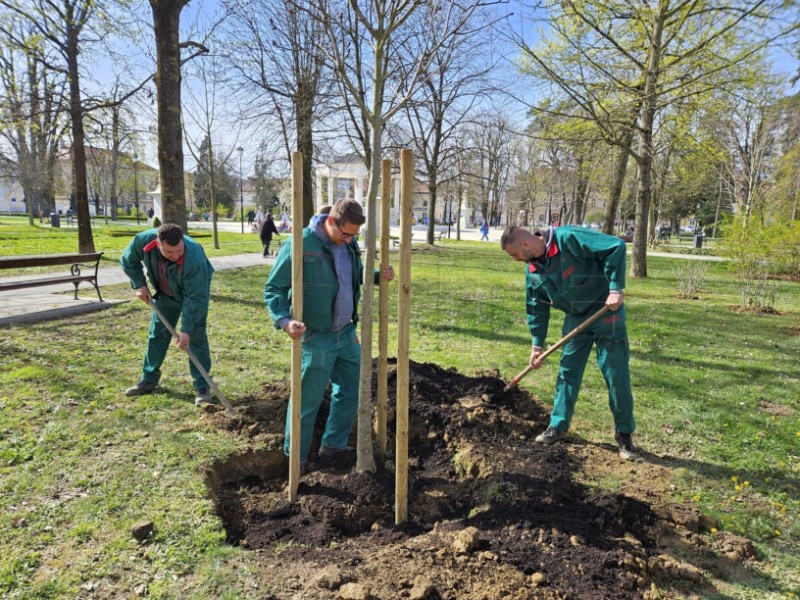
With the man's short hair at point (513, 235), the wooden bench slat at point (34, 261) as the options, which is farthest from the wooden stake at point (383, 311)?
the wooden bench slat at point (34, 261)

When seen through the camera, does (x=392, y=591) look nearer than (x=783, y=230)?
Yes

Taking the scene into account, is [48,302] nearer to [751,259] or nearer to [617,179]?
[751,259]

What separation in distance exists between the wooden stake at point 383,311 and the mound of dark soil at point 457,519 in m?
0.30

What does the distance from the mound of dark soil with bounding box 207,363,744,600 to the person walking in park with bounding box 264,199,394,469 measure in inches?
13.3

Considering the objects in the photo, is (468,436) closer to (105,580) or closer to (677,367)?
(105,580)

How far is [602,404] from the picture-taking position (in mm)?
4746

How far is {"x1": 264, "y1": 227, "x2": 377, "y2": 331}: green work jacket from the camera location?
10.2ft

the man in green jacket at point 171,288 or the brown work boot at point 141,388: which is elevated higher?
the man in green jacket at point 171,288

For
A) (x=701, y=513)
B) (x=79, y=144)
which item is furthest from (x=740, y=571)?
(x=79, y=144)

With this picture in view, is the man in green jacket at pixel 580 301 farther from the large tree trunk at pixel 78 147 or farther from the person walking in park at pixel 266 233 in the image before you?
the person walking in park at pixel 266 233

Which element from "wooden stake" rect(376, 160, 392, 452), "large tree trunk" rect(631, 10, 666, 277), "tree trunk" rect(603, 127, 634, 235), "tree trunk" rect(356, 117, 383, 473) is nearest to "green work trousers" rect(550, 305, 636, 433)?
"wooden stake" rect(376, 160, 392, 452)

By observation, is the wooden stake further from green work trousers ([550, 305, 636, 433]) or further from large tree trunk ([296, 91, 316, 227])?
large tree trunk ([296, 91, 316, 227])

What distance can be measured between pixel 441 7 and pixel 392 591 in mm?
4182

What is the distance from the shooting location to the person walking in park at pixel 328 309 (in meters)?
3.11
